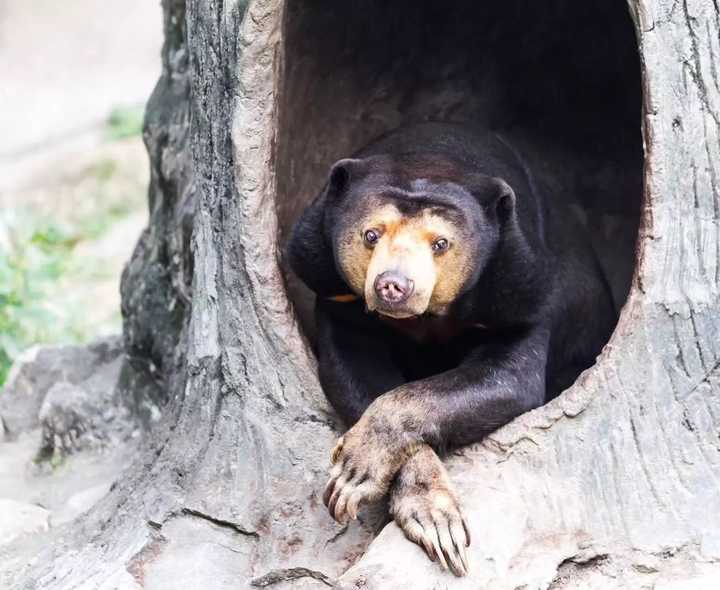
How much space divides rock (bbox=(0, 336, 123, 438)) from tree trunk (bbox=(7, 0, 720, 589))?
66.6 inches

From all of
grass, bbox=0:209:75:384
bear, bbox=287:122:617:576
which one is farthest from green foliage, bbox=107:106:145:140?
bear, bbox=287:122:617:576

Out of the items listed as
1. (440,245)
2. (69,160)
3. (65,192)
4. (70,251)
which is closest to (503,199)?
(440,245)

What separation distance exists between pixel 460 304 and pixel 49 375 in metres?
3.24

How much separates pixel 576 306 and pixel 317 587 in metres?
1.83

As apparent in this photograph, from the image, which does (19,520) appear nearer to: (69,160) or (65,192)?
(65,192)

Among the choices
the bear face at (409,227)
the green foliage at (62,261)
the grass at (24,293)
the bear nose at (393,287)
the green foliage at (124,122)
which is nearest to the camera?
the bear nose at (393,287)

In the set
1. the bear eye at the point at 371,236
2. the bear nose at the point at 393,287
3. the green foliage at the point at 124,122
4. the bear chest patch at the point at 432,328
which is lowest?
the bear chest patch at the point at 432,328

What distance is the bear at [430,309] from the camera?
4641mm

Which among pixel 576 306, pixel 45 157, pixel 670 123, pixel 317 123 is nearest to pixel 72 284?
pixel 45 157

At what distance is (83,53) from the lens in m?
18.0

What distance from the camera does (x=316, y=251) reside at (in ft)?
17.3

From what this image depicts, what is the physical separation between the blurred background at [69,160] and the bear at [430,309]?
316 cm

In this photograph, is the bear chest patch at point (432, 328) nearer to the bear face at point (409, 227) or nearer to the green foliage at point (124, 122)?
the bear face at point (409, 227)

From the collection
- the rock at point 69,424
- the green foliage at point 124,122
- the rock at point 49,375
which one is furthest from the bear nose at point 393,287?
the green foliage at point 124,122
